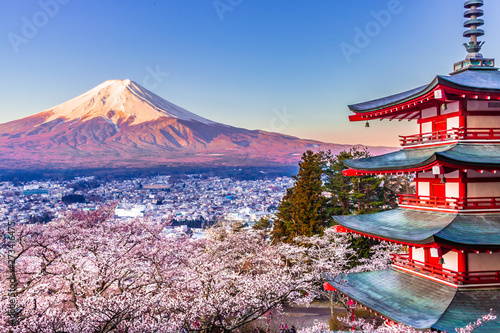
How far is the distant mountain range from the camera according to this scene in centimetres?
9562

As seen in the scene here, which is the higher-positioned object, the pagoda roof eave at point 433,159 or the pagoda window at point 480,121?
the pagoda window at point 480,121

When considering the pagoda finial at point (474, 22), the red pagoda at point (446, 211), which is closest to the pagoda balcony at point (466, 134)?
the red pagoda at point (446, 211)

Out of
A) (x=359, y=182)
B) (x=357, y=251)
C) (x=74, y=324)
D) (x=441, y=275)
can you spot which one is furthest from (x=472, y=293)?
(x=359, y=182)

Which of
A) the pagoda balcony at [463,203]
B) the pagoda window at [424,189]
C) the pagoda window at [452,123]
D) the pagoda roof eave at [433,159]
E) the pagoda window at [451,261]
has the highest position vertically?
the pagoda window at [452,123]

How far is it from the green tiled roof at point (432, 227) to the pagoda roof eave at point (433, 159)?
1.38m

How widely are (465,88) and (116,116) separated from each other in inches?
4437

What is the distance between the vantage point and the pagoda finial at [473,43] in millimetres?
9695

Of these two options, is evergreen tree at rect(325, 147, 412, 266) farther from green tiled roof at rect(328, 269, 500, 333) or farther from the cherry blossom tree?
green tiled roof at rect(328, 269, 500, 333)

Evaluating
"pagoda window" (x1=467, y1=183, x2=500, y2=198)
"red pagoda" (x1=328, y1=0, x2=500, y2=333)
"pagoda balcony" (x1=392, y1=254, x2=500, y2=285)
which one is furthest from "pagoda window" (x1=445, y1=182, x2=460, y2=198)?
"pagoda balcony" (x1=392, y1=254, x2=500, y2=285)

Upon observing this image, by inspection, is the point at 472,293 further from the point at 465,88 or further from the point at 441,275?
the point at 465,88

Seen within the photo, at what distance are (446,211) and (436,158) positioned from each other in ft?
6.61

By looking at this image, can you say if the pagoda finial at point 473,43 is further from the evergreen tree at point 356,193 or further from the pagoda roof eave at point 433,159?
the evergreen tree at point 356,193

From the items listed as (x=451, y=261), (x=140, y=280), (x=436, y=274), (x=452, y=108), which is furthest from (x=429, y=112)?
(x=140, y=280)

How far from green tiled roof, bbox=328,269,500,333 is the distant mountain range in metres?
86.5
